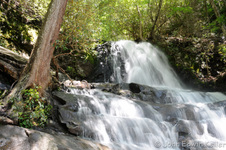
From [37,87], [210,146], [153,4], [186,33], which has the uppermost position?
[153,4]

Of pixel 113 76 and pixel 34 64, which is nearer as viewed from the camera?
pixel 34 64

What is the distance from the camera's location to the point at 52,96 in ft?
19.8

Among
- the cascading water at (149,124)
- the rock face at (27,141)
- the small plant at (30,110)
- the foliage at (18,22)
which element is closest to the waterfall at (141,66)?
the cascading water at (149,124)

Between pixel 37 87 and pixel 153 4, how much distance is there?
1437 cm

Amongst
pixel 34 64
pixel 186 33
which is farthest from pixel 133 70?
pixel 34 64

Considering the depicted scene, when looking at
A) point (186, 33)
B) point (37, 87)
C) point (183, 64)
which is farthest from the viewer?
point (186, 33)

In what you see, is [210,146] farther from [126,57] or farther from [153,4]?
[153,4]

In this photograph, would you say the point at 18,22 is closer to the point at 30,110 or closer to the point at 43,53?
the point at 43,53

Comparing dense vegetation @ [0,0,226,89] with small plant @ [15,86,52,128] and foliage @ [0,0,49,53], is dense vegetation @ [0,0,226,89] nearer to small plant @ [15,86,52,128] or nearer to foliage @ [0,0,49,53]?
foliage @ [0,0,49,53]

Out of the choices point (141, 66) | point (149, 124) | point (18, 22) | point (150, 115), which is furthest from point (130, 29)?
point (149, 124)

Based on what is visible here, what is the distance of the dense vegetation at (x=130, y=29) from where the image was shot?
7742mm

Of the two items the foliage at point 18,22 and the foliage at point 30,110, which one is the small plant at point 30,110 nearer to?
the foliage at point 30,110

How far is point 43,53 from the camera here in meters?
5.43

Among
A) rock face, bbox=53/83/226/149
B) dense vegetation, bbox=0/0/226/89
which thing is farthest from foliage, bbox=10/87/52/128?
dense vegetation, bbox=0/0/226/89
